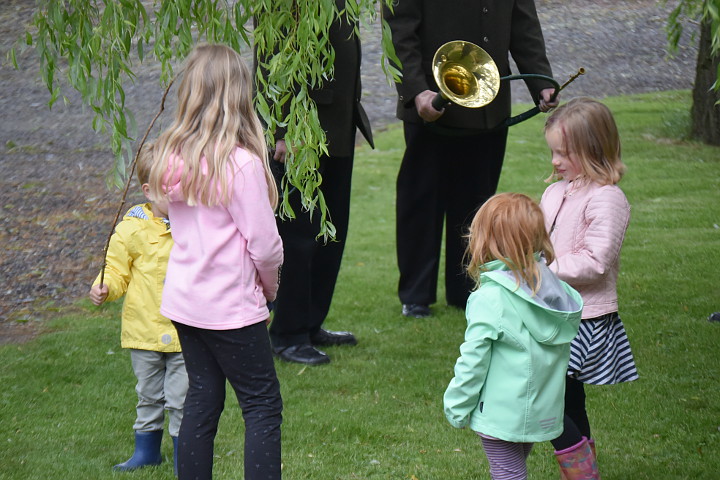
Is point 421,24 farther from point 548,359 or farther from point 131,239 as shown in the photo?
point 548,359

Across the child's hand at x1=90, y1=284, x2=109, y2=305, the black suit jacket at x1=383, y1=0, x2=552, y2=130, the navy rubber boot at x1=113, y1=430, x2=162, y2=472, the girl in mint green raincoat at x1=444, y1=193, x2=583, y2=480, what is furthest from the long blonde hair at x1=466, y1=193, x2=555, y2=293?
the black suit jacket at x1=383, y1=0, x2=552, y2=130

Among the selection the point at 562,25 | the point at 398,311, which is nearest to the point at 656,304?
the point at 398,311

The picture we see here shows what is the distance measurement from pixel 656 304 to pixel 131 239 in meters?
3.52

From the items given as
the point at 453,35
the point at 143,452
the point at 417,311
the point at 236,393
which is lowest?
the point at 417,311

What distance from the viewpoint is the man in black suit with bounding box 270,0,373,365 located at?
480 cm

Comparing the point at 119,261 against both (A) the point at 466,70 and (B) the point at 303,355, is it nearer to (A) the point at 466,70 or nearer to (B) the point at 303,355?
(B) the point at 303,355

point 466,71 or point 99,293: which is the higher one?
point 466,71

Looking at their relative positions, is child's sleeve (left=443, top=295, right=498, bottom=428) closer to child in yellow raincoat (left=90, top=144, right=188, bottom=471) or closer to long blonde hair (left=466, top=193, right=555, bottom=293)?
long blonde hair (left=466, top=193, right=555, bottom=293)

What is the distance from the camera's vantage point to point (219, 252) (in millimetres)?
3020

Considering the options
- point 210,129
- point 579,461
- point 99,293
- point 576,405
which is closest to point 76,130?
point 99,293

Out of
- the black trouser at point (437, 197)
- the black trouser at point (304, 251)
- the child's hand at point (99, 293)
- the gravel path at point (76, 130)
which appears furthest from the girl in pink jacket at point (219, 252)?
the black trouser at point (437, 197)

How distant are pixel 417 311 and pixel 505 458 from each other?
2894 mm

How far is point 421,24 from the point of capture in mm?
5309

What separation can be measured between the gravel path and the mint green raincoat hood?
51.5 inches
